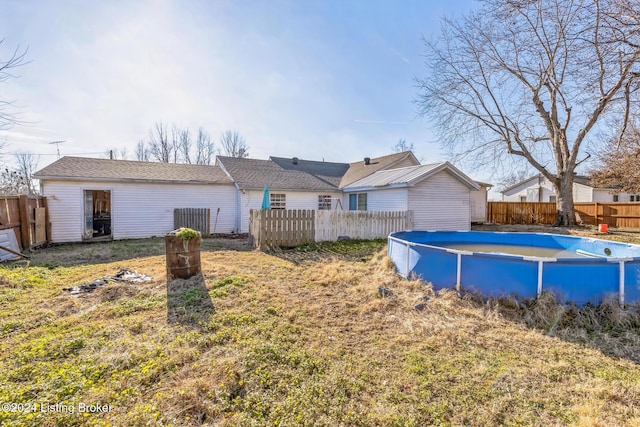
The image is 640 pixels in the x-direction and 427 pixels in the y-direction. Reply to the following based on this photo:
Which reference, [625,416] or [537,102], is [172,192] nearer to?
[625,416]

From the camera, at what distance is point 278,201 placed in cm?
1595

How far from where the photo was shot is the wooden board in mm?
10492

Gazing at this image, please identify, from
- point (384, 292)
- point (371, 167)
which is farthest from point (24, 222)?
point (371, 167)

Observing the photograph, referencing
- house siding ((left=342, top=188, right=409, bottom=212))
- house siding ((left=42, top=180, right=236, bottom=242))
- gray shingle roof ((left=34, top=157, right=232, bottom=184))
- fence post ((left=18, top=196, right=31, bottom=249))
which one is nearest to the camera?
fence post ((left=18, top=196, right=31, bottom=249))

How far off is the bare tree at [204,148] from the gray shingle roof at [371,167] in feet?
72.7

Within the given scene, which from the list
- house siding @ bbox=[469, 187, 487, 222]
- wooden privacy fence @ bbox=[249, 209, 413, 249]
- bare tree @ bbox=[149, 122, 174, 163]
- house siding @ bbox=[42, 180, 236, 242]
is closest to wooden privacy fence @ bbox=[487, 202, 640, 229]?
house siding @ bbox=[469, 187, 487, 222]

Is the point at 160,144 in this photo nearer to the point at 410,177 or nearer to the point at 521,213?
the point at 410,177

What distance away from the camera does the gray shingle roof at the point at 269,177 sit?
15508 mm

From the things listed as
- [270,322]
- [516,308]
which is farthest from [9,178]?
[516,308]

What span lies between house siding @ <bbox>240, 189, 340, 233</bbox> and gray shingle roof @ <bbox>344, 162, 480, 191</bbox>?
4.37 feet

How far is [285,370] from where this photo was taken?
2.77 meters

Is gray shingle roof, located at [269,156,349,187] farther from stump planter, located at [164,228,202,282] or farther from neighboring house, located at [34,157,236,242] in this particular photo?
stump planter, located at [164,228,202,282]

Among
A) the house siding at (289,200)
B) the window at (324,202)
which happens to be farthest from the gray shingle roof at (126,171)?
the window at (324,202)

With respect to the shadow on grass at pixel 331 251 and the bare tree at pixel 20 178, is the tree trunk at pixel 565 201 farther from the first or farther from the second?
the bare tree at pixel 20 178
